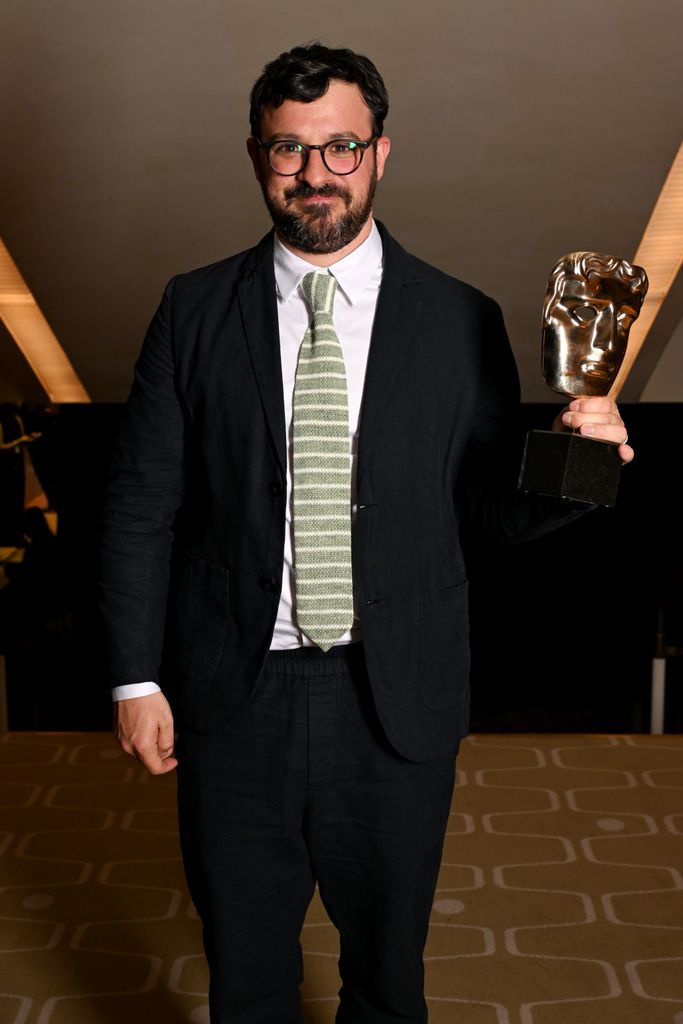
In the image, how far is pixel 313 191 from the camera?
1.56 meters

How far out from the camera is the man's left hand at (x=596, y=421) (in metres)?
1.41

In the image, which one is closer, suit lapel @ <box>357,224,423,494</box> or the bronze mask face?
the bronze mask face

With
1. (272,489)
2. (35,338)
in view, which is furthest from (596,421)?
(35,338)

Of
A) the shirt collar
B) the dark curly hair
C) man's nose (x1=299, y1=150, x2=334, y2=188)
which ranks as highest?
the dark curly hair

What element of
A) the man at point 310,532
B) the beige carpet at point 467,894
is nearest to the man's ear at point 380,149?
the man at point 310,532

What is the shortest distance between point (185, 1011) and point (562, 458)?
1.54 metres

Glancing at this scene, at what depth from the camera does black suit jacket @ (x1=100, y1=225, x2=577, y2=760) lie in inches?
64.4

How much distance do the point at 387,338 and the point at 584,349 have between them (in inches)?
13.0

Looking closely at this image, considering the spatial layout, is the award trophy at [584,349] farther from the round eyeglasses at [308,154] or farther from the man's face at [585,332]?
the round eyeglasses at [308,154]

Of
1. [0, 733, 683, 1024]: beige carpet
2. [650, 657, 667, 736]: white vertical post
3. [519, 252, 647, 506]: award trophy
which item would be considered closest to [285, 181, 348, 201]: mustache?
[519, 252, 647, 506]: award trophy

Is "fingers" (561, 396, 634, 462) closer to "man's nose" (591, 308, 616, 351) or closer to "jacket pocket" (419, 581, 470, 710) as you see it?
"man's nose" (591, 308, 616, 351)

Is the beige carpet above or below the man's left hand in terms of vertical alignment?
below

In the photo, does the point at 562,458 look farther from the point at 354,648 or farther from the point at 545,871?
the point at 545,871

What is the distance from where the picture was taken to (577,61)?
11.8 feet
